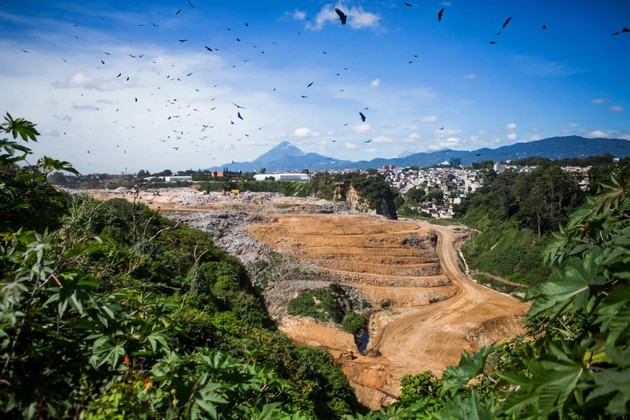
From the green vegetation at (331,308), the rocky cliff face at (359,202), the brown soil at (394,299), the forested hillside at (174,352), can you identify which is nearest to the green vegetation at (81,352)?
the forested hillside at (174,352)

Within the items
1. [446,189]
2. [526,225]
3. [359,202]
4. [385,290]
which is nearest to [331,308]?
[385,290]

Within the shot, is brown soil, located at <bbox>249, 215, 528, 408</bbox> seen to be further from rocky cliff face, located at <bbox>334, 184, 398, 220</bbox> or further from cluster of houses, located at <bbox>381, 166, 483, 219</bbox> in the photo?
cluster of houses, located at <bbox>381, 166, 483, 219</bbox>

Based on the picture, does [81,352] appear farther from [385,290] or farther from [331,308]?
[385,290]

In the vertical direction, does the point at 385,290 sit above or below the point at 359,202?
below

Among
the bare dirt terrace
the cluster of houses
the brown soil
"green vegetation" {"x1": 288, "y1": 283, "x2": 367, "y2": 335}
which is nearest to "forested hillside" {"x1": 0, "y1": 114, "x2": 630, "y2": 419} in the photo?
the bare dirt terrace

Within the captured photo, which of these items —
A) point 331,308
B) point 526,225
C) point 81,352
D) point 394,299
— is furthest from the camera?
point 526,225

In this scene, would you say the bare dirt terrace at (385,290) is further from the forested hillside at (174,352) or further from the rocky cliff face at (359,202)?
the forested hillside at (174,352)
